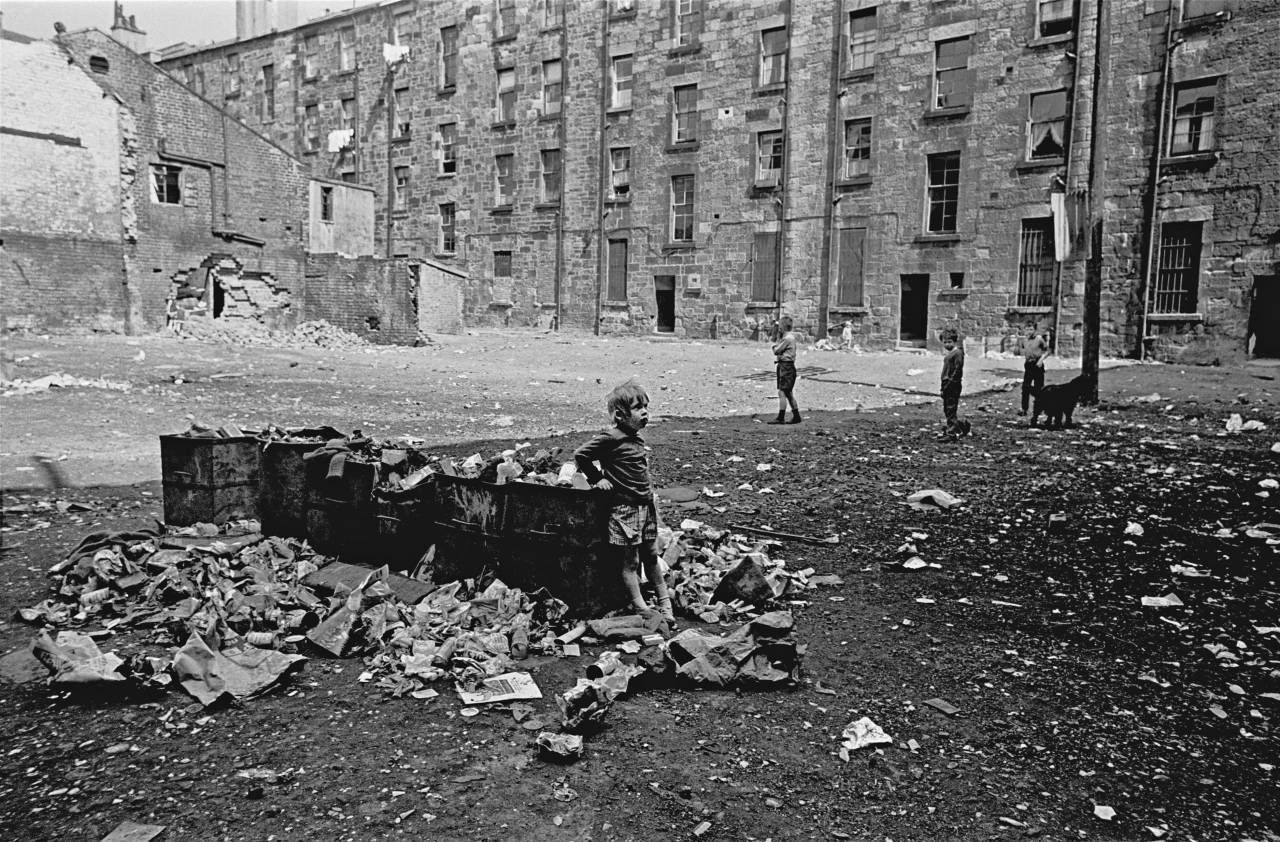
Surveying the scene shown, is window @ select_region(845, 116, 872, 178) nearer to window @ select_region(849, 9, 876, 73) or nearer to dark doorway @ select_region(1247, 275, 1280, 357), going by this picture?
window @ select_region(849, 9, 876, 73)

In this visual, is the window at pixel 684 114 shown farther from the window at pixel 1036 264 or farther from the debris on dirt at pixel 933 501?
the debris on dirt at pixel 933 501

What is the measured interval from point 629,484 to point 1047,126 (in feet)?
71.3

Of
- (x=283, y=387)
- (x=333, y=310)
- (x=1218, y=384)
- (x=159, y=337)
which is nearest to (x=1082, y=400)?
(x=1218, y=384)

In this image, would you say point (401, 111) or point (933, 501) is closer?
point (933, 501)

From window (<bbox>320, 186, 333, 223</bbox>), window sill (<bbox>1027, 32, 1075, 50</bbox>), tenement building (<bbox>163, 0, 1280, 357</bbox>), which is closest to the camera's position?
tenement building (<bbox>163, 0, 1280, 357</bbox>)

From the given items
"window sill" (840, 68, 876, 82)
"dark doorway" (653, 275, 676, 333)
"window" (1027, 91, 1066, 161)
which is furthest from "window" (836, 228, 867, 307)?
"dark doorway" (653, 275, 676, 333)

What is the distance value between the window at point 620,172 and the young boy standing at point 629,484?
84.5 feet

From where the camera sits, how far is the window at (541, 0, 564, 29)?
30.4 m

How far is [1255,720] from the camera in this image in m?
3.69

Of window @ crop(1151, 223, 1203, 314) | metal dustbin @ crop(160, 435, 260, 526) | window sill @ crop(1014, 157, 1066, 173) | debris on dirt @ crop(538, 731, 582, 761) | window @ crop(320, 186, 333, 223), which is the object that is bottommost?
debris on dirt @ crop(538, 731, 582, 761)

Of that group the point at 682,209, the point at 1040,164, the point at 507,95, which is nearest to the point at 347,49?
the point at 507,95

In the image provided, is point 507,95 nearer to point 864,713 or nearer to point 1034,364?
point 1034,364

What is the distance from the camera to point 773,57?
2608cm

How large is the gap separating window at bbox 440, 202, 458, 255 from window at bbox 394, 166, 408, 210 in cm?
217
